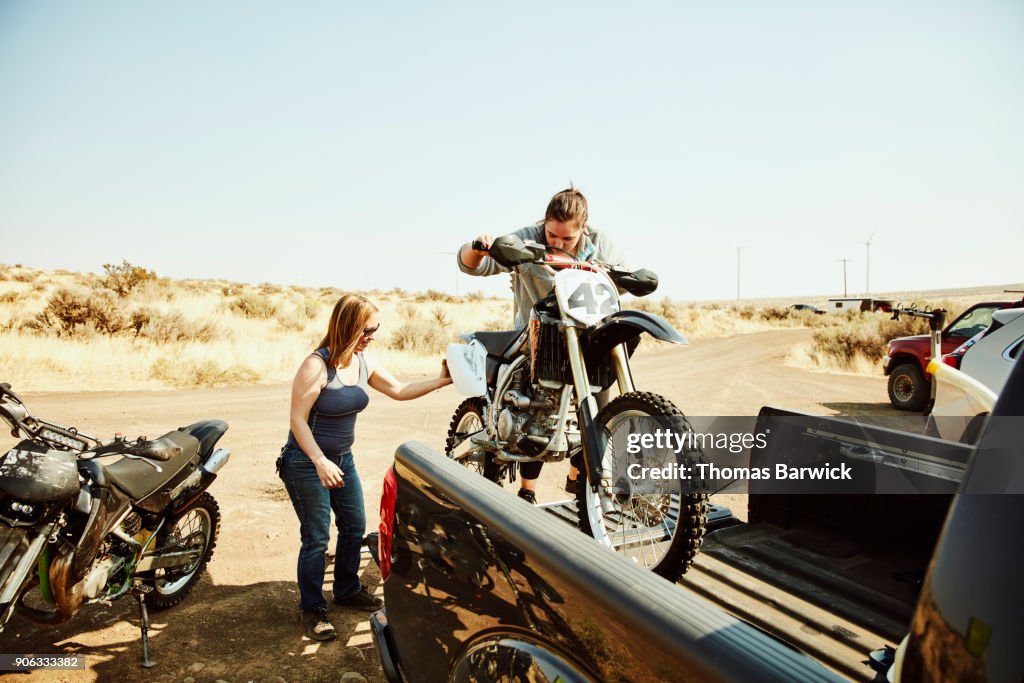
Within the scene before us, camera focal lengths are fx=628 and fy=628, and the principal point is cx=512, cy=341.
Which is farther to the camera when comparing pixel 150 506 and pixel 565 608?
pixel 150 506

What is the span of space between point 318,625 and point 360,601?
393 millimetres

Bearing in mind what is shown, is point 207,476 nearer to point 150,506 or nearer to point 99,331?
point 150,506

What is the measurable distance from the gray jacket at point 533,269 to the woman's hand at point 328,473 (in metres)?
1.56

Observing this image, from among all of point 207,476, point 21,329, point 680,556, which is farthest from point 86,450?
point 21,329

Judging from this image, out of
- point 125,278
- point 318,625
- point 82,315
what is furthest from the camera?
point 125,278

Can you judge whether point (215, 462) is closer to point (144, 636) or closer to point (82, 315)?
point (144, 636)

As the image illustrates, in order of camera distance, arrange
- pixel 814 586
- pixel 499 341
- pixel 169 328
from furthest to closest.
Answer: pixel 169 328
pixel 499 341
pixel 814 586

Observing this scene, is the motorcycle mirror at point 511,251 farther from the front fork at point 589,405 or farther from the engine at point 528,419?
the engine at point 528,419

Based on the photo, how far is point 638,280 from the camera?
12.6 feet

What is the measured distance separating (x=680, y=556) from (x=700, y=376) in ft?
42.5

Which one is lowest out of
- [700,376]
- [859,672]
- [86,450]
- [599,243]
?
[700,376]

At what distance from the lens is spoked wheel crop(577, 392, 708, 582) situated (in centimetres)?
271

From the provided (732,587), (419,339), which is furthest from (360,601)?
(419,339)

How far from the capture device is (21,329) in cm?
1473
